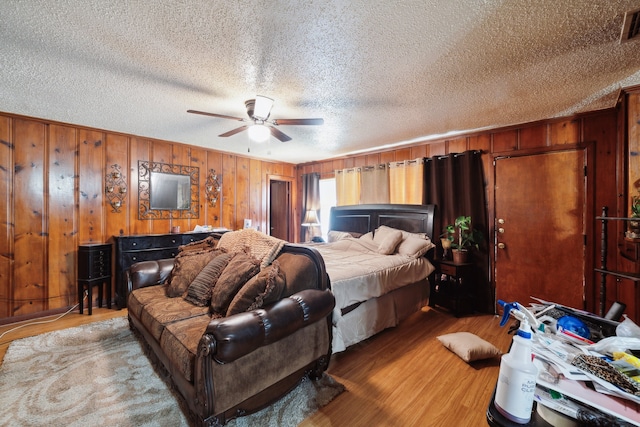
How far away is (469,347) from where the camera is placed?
2.36m

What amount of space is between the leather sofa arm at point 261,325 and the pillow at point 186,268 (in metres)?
1.21

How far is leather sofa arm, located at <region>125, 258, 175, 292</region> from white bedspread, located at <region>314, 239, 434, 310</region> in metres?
1.81

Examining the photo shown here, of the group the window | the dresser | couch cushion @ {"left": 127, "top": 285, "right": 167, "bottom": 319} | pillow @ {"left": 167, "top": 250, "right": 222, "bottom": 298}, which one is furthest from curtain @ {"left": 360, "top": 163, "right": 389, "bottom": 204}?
couch cushion @ {"left": 127, "top": 285, "right": 167, "bottom": 319}

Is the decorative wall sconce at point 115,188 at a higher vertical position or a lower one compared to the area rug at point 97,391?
higher

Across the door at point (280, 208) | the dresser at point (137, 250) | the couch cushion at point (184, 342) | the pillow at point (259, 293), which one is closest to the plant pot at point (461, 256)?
the pillow at point (259, 293)

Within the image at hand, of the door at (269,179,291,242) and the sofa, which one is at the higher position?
the door at (269,179,291,242)

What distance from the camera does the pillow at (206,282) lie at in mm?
2230

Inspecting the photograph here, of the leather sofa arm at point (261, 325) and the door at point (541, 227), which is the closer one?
the leather sofa arm at point (261, 325)

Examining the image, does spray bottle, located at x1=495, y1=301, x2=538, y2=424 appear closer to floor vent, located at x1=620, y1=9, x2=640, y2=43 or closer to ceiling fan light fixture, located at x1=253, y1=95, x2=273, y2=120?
floor vent, located at x1=620, y1=9, x2=640, y2=43

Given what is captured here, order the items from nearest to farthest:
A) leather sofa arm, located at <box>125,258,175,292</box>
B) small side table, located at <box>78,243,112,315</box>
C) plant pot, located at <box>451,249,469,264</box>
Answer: leather sofa arm, located at <box>125,258,175,292</box>, small side table, located at <box>78,243,112,315</box>, plant pot, located at <box>451,249,469,264</box>

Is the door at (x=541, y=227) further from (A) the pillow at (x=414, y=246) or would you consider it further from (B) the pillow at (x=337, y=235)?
(B) the pillow at (x=337, y=235)

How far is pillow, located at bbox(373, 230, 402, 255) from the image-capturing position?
354cm

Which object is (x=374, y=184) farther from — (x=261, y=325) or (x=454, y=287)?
(x=261, y=325)

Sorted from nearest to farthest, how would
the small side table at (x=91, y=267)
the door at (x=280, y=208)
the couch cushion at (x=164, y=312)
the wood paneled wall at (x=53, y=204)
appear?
1. the couch cushion at (x=164, y=312)
2. the wood paneled wall at (x=53, y=204)
3. the small side table at (x=91, y=267)
4. the door at (x=280, y=208)
